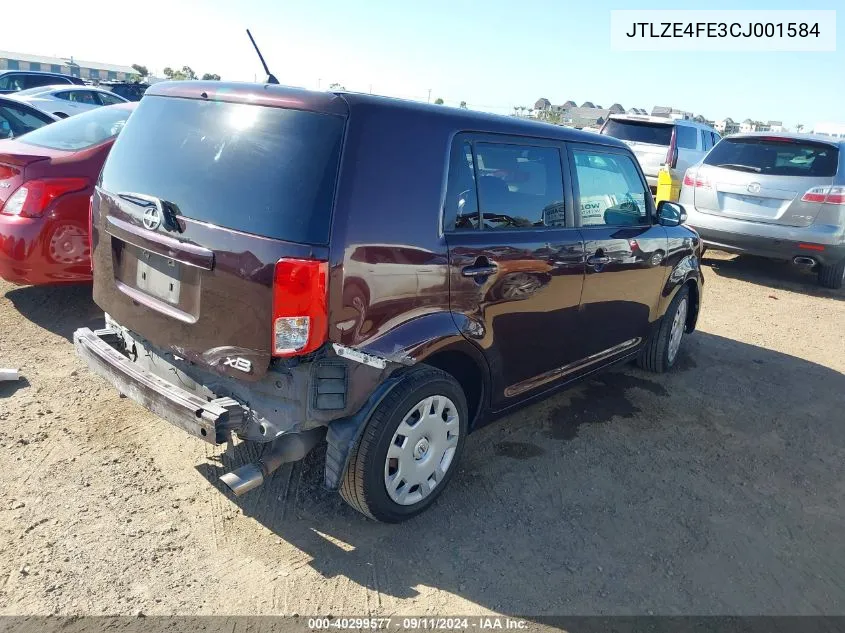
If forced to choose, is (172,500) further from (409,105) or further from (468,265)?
(409,105)

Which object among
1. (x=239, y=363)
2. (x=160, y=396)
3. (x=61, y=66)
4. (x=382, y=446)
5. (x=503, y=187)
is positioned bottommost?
(x=382, y=446)

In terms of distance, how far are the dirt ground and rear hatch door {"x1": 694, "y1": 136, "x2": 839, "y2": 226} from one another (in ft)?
13.6

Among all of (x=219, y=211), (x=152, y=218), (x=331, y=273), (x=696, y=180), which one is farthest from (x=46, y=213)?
(x=696, y=180)

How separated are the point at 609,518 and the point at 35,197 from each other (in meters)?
4.41

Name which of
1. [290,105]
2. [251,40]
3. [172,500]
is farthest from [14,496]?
[251,40]

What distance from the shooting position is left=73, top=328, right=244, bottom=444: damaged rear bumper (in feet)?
8.46

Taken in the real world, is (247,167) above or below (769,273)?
above

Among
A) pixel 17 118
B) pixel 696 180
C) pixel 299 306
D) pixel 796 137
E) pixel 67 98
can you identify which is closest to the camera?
pixel 299 306

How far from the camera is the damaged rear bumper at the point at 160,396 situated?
2580 millimetres

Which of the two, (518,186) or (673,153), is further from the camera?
(673,153)

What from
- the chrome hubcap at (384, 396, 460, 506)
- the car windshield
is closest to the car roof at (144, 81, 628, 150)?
the chrome hubcap at (384, 396, 460, 506)

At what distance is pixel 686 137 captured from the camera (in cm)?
1302

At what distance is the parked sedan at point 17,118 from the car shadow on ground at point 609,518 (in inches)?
279

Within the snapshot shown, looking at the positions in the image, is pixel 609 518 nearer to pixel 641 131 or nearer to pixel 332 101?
pixel 332 101
